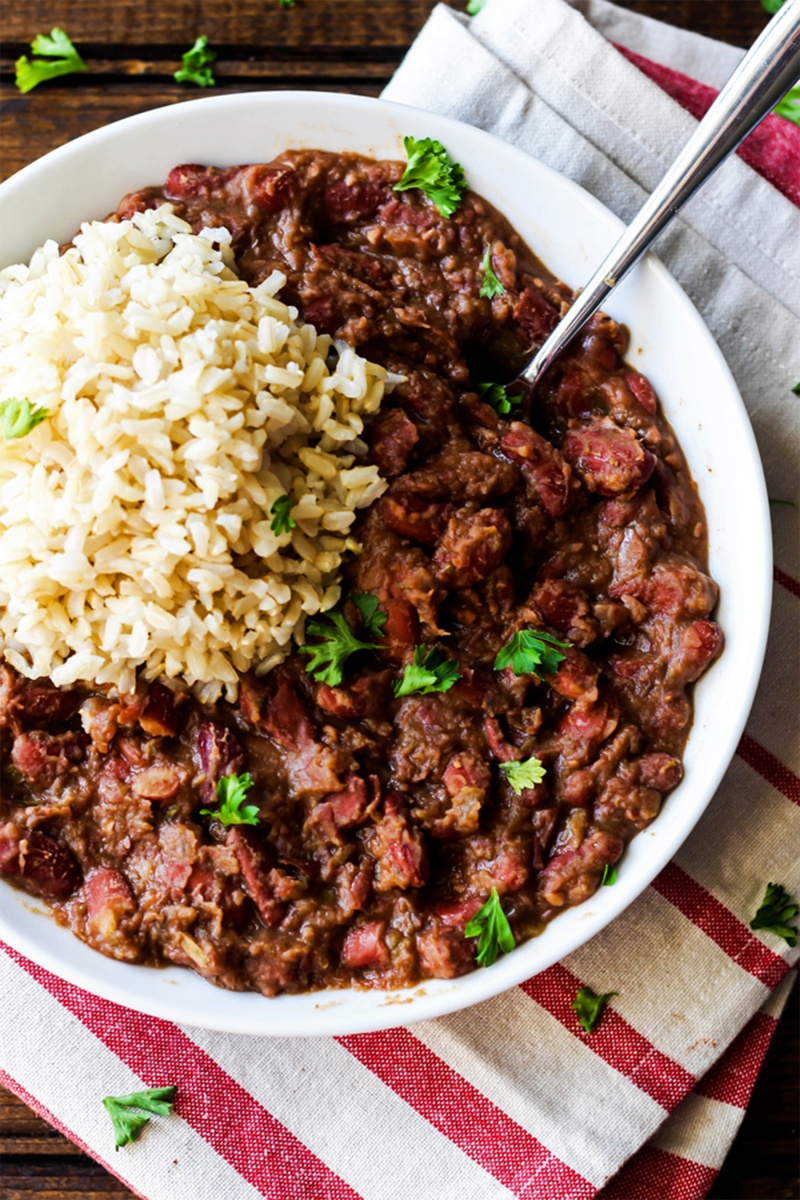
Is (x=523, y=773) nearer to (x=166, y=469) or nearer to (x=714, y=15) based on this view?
(x=166, y=469)

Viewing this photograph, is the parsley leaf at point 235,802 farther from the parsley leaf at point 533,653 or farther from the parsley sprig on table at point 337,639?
the parsley leaf at point 533,653

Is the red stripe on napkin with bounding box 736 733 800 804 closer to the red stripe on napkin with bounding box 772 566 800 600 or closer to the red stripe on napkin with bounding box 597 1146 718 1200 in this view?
the red stripe on napkin with bounding box 772 566 800 600

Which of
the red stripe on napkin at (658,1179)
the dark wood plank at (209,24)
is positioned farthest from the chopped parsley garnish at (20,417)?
the red stripe on napkin at (658,1179)

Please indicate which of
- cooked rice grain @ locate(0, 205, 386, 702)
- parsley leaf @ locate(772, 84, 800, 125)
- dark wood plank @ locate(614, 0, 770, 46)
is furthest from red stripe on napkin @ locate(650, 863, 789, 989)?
dark wood plank @ locate(614, 0, 770, 46)

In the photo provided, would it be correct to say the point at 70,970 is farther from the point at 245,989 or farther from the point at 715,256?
the point at 715,256

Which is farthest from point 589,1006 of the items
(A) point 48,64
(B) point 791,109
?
(A) point 48,64

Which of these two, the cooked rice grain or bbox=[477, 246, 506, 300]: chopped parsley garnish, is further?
bbox=[477, 246, 506, 300]: chopped parsley garnish
